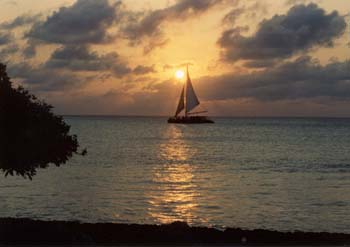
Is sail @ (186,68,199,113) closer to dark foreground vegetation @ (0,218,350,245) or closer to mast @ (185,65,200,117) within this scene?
mast @ (185,65,200,117)

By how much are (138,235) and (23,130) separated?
5956mm

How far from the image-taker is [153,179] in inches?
2045

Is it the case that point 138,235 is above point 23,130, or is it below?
below

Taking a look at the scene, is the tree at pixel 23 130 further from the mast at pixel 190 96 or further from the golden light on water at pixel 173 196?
the mast at pixel 190 96

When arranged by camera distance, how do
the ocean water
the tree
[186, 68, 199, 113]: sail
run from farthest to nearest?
[186, 68, 199, 113]: sail
the ocean water
the tree

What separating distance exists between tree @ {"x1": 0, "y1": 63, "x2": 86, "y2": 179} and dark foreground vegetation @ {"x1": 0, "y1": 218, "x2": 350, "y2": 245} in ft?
7.90

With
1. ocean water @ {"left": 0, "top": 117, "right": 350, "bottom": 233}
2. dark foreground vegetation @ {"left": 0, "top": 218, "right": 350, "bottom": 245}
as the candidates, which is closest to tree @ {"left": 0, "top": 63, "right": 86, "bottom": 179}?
dark foreground vegetation @ {"left": 0, "top": 218, "right": 350, "bottom": 245}

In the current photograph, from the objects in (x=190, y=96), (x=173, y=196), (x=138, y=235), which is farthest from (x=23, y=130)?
(x=190, y=96)

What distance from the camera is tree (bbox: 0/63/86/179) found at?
70.1 feet

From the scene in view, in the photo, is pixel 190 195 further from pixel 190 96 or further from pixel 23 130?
pixel 190 96

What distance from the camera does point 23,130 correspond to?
70.7 feet

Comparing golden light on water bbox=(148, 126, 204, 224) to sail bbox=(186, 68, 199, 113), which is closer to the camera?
golden light on water bbox=(148, 126, 204, 224)

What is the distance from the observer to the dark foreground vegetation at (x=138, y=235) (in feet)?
60.8

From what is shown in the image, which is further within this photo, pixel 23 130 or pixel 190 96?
pixel 190 96
